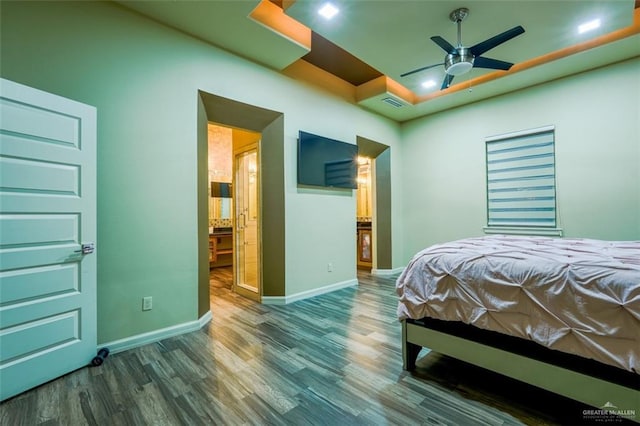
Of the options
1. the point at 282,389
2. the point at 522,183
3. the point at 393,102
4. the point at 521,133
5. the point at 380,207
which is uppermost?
the point at 393,102

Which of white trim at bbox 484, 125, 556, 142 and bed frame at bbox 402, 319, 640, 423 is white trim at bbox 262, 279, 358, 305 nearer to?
bed frame at bbox 402, 319, 640, 423

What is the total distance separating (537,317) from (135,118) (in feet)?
10.6

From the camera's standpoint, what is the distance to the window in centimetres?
391

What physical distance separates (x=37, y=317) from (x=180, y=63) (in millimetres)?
2382

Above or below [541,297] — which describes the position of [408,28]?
above

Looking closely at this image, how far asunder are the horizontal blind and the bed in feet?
8.72

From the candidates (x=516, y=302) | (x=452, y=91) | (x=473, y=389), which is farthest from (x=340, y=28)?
(x=473, y=389)

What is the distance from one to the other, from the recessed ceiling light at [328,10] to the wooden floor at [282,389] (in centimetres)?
Result: 296

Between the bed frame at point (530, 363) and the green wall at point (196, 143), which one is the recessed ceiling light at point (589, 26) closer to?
the green wall at point (196, 143)

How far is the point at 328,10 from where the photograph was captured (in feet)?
8.20

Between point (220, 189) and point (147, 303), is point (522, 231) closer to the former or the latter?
point (147, 303)

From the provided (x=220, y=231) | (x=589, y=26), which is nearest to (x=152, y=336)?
(x=220, y=231)

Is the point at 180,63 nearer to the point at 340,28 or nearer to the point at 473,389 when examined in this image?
the point at 340,28

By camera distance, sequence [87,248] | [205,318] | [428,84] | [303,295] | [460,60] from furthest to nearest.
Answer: [428,84]
[303,295]
[205,318]
[460,60]
[87,248]
